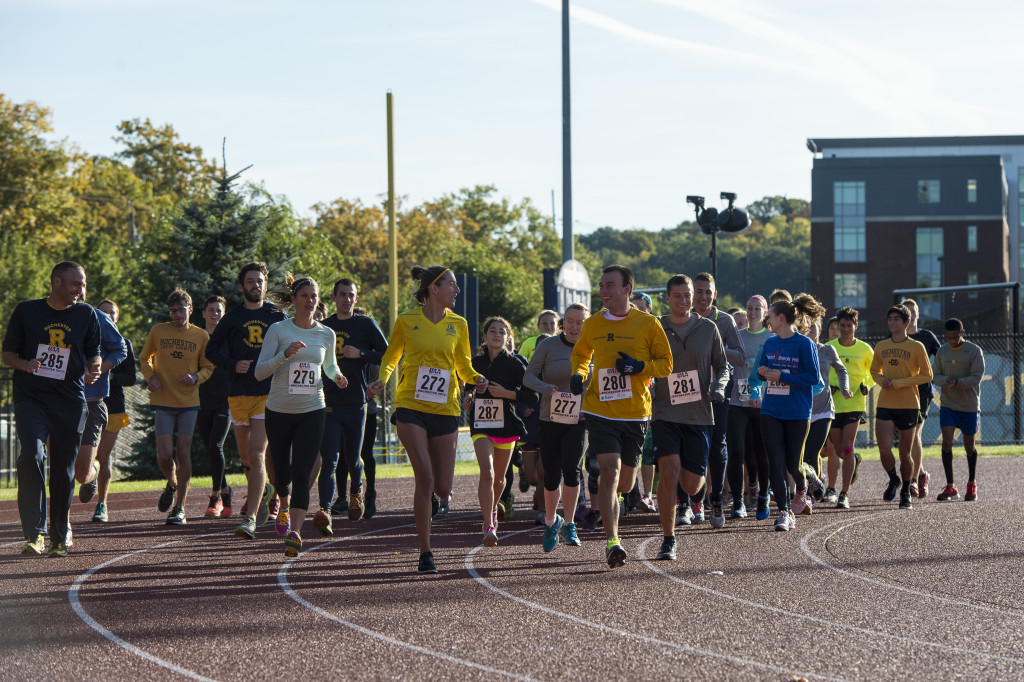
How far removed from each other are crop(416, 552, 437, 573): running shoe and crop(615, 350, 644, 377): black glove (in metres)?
1.83

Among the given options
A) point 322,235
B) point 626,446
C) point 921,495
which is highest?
point 322,235

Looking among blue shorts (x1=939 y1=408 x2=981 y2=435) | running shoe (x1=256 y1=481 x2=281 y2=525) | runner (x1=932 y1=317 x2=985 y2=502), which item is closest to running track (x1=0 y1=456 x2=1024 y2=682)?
running shoe (x1=256 y1=481 x2=281 y2=525)

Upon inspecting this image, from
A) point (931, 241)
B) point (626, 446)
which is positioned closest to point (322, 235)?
point (931, 241)

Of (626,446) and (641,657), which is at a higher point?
(626,446)

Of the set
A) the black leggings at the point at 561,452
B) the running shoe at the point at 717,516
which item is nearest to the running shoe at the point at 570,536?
the black leggings at the point at 561,452

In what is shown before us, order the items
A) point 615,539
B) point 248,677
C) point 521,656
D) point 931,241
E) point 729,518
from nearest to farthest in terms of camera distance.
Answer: point 248,677, point 521,656, point 615,539, point 729,518, point 931,241

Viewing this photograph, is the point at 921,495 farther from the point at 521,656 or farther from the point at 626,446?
the point at 521,656

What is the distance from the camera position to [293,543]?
9055mm

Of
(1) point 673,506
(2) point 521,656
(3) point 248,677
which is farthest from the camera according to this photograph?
(1) point 673,506

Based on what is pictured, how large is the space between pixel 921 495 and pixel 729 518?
327cm

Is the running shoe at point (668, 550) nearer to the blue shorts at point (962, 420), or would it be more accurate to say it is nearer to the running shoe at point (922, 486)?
the running shoe at point (922, 486)

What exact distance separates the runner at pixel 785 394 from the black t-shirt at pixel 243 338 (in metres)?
4.39

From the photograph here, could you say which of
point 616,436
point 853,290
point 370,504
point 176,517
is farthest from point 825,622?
point 853,290

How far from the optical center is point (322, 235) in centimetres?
5809
